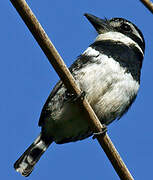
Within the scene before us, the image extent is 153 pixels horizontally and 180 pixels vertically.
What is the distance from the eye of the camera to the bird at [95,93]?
456cm

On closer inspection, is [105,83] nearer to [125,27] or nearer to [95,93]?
[95,93]

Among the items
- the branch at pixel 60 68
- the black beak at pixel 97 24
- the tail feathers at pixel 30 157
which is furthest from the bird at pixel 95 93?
the branch at pixel 60 68

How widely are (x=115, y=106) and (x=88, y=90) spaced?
0.42 meters

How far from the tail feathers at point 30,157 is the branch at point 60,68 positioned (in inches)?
72.2

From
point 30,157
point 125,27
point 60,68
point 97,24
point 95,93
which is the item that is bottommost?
point 30,157

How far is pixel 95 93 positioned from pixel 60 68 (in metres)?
1.45

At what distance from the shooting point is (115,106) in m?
4.80

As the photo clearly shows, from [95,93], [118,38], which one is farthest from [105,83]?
[118,38]

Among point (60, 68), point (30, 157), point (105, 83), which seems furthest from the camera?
point (30, 157)

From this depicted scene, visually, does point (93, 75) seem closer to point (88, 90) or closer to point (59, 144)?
point (88, 90)

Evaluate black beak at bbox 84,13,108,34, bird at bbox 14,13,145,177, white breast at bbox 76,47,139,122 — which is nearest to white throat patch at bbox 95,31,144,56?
bird at bbox 14,13,145,177

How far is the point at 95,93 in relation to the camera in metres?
4.59

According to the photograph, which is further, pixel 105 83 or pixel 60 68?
pixel 105 83

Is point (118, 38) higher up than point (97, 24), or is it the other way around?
point (97, 24)
